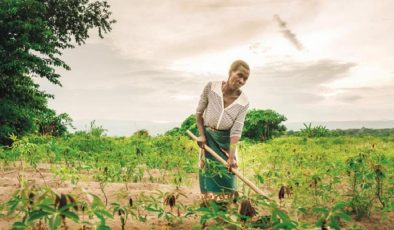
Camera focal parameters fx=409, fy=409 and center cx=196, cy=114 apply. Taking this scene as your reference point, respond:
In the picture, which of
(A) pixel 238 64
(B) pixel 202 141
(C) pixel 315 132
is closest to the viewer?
(A) pixel 238 64

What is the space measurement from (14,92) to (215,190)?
10.6 metres

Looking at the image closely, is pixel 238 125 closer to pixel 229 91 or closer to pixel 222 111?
pixel 222 111

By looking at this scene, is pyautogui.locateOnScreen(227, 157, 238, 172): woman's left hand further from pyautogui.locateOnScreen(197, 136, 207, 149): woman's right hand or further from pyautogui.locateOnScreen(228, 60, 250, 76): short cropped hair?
pyautogui.locateOnScreen(228, 60, 250, 76): short cropped hair

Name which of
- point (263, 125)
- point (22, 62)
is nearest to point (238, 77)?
point (22, 62)

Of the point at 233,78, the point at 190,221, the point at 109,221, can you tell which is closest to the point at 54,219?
the point at 109,221

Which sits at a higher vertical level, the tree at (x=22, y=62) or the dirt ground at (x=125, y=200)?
the tree at (x=22, y=62)

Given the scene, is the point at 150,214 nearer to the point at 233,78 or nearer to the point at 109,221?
the point at 109,221

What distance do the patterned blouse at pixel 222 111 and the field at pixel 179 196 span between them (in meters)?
0.30

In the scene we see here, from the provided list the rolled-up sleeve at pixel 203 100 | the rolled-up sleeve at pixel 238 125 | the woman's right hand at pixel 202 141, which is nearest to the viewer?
the rolled-up sleeve at pixel 238 125

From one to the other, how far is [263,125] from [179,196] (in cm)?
1415

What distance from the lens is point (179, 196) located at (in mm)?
5207

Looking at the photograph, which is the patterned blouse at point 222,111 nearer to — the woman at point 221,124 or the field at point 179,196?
the woman at point 221,124

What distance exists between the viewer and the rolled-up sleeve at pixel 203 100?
4.75 metres

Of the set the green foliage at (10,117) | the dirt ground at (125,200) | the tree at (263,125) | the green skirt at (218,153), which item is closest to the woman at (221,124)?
the green skirt at (218,153)
